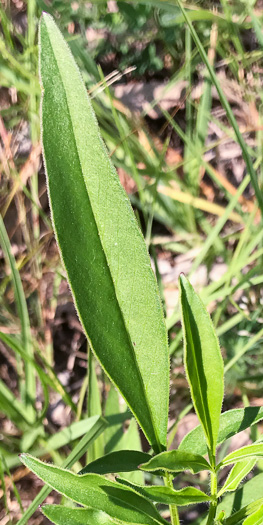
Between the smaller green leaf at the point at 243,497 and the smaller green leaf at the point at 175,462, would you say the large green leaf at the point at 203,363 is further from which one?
the smaller green leaf at the point at 243,497

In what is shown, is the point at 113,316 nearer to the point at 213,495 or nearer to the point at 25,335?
the point at 213,495

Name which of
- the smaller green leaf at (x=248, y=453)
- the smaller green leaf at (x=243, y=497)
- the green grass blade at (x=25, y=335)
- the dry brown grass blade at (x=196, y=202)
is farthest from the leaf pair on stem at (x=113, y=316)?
the dry brown grass blade at (x=196, y=202)

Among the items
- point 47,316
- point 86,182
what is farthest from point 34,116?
point 86,182

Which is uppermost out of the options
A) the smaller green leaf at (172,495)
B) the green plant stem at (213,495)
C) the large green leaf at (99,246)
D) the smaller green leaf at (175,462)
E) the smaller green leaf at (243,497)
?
the large green leaf at (99,246)

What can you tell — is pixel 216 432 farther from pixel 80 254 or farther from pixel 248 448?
pixel 80 254

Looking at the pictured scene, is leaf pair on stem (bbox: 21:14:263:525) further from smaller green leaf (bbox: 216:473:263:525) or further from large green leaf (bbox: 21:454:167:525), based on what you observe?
smaller green leaf (bbox: 216:473:263:525)

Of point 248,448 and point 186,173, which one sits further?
point 186,173
